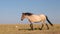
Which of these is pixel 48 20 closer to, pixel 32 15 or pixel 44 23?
pixel 44 23

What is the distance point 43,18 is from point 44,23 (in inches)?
24.9

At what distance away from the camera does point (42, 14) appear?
74.2 ft

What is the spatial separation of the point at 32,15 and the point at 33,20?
25.4 inches

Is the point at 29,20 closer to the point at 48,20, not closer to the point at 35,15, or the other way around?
the point at 35,15

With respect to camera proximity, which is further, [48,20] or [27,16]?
[48,20]

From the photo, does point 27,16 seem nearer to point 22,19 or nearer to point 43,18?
point 22,19

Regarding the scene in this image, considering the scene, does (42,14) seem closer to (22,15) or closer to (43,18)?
(43,18)

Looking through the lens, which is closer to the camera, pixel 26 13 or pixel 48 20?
pixel 26 13

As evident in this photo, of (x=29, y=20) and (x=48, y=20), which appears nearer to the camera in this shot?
(x=29, y=20)

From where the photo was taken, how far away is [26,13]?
21.8 m

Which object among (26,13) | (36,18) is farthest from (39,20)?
(26,13)

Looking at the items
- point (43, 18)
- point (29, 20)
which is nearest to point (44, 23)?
point (43, 18)

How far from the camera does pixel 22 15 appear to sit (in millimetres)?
21766

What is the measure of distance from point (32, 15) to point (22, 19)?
1280 mm
